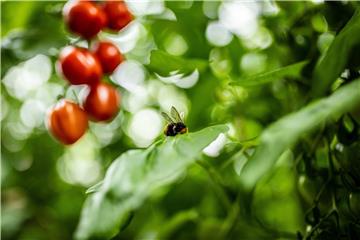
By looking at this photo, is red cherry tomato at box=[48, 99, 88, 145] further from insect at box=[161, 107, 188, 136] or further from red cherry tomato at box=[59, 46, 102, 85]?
insect at box=[161, 107, 188, 136]

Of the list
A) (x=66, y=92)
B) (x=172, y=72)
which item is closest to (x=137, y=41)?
(x=66, y=92)

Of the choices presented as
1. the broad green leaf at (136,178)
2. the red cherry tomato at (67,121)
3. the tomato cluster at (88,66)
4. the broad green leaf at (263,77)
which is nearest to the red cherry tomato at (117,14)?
the tomato cluster at (88,66)

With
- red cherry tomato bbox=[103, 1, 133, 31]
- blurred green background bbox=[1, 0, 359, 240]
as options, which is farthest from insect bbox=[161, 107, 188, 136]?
red cherry tomato bbox=[103, 1, 133, 31]

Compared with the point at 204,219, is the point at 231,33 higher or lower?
higher

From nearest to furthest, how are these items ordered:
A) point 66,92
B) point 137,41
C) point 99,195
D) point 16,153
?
point 99,195 → point 66,92 → point 137,41 → point 16,153

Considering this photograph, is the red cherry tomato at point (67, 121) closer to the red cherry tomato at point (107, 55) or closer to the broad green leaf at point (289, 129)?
the red cherry tomato at point (107, 55)

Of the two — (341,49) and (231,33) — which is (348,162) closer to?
(341,49)

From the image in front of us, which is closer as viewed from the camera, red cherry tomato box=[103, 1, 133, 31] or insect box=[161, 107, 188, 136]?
insect box=[161, 107, 188, 136]

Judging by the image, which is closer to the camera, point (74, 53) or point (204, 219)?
point (74, 53)
